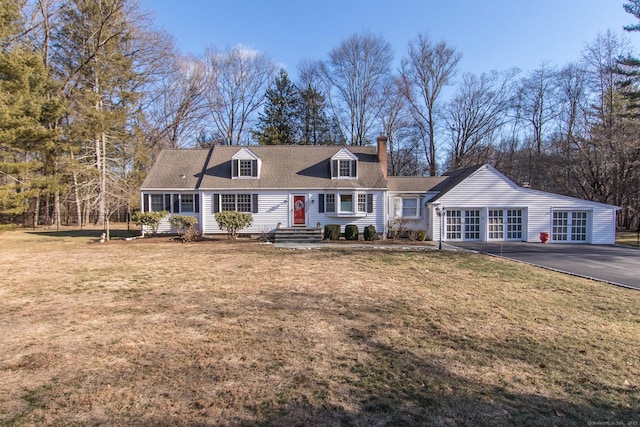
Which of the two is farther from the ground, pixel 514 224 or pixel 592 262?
pixel 514 224

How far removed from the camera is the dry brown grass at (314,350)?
9.78 feet

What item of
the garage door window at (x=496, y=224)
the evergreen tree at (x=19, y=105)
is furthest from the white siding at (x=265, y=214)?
the garage door window at (x=496, y=224)

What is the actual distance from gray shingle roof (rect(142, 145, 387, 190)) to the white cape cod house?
0.06 m

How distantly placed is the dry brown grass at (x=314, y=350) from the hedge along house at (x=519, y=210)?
10467mm

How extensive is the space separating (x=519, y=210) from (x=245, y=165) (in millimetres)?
16245

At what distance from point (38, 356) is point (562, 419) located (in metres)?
5.66

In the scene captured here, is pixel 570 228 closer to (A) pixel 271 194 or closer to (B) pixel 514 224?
(B) pixel 514 224

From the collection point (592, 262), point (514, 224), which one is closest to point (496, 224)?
point (514, 224)

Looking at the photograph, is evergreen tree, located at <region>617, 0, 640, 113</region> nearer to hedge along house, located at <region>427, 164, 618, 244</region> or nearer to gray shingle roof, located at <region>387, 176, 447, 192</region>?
hedge along house, located at <region>427, 164, 618, 244</region>

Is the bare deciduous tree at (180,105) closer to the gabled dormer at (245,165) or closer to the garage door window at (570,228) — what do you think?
the gabled dormer at (245,165)

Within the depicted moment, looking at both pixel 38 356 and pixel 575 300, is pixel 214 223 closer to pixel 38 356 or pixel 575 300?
pixel 38 356

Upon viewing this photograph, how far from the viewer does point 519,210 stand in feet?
61.9

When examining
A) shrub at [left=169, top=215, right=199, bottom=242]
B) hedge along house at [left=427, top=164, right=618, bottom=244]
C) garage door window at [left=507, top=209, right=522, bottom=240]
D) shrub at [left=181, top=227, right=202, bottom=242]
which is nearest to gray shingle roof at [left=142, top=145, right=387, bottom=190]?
shrub at [left=169, top=215, right=199, bottom=242]

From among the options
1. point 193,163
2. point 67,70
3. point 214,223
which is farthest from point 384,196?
point 67,70
